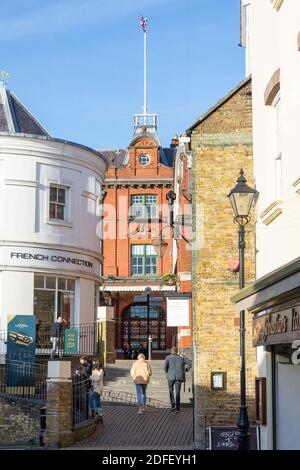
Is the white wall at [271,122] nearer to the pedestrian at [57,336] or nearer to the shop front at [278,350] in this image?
the shop front at [278,350]

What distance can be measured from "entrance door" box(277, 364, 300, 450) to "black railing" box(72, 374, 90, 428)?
8527 millimetres

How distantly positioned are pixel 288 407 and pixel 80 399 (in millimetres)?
10062

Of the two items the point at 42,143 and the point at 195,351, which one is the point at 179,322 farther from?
the point at 42,143

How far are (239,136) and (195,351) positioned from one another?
15.3ft

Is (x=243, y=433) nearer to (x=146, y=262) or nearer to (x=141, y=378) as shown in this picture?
(x=141, y=378)

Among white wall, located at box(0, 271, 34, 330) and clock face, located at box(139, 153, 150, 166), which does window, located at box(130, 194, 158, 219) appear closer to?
clock face, located at box(139, 153, 150, 166)

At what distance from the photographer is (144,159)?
55250 mm

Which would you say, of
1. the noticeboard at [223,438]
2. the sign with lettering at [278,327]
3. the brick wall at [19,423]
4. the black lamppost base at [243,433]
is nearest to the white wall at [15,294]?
the brick wall at [19,423]

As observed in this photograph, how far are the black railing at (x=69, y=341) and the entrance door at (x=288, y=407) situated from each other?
1502 cm

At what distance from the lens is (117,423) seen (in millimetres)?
21703

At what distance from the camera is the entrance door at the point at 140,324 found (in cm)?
5259

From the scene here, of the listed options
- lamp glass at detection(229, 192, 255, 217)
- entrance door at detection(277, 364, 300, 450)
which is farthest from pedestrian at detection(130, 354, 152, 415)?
entrance door at detection(277, 364, 300, 450)

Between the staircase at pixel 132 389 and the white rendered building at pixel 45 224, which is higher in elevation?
the white rendered building at pixel 45 224

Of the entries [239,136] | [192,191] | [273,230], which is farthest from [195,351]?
[273,230]
